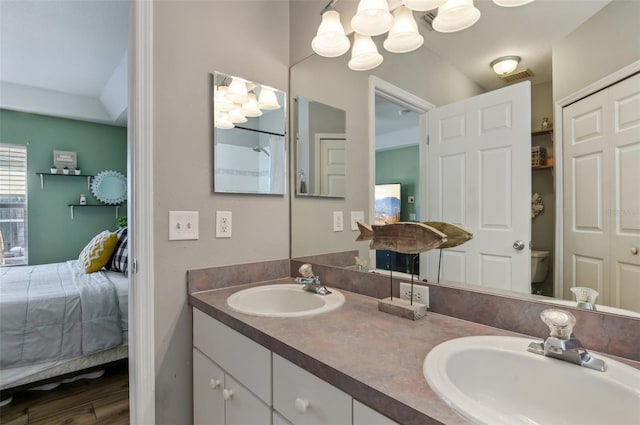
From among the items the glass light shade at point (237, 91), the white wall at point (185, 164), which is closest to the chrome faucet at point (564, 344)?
the white wall at point (185, 164)

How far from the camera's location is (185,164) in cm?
133

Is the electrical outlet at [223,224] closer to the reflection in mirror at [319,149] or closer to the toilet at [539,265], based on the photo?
the reflection in mirror at [319,149]

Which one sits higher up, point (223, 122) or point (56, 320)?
point (223, 122)

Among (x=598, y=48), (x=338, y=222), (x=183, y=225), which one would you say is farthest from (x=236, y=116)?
(x=598, y=48)

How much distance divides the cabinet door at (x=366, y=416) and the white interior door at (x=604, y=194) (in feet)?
2.05

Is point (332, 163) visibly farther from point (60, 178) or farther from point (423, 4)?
point (60, 178)

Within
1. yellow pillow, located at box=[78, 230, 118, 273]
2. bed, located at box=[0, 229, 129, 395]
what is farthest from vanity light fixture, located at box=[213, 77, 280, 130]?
yellow pillow, located at box=[78, 230, 118, 273]

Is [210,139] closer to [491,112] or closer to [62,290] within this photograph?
[491,112]

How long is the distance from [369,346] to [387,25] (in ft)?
3.78

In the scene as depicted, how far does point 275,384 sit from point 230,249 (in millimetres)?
726

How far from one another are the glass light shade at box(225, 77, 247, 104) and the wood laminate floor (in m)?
1.87

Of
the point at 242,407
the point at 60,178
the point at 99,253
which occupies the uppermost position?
the point at 60,178

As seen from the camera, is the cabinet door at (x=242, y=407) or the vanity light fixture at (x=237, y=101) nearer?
the cabinet door at (x=242, y=407)

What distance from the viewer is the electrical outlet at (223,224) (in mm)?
1421
